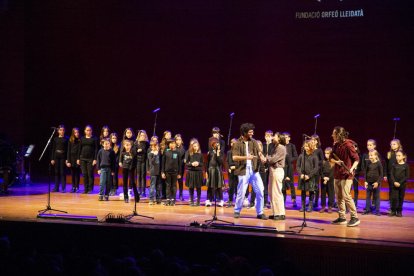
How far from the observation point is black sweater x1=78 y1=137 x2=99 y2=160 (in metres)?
13.6

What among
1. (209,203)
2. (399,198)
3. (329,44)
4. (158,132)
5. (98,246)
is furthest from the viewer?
(158,132)

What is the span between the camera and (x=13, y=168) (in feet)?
44.9

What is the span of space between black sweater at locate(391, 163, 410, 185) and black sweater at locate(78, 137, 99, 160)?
750 cm

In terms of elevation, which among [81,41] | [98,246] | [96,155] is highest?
[81,41]

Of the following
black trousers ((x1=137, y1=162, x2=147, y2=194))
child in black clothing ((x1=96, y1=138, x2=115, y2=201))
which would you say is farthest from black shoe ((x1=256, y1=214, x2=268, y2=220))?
child in black clothing ((x1=96, y1=138, x2=115, y2=201))

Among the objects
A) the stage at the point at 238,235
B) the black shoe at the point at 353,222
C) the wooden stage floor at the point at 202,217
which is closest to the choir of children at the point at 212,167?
the wooden stage floor at the point at 202,217

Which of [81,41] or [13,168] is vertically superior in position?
[81,41]

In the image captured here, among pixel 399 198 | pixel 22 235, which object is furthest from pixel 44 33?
pixel 399 198

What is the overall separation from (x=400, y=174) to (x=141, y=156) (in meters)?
5.85

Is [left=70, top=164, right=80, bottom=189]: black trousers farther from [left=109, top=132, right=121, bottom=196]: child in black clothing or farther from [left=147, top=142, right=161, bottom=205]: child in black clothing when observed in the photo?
[left=147, top=142, right=161, bottom=205]: child in black clothing

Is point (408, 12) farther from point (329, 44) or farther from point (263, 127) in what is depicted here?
point (263, 127)

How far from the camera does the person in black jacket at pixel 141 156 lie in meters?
12.1

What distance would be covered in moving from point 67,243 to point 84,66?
9866 millimetres

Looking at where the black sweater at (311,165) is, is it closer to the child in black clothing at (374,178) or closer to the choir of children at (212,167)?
the choir of children at (212,167)
